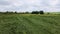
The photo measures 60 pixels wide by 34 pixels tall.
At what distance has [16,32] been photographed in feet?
99.5

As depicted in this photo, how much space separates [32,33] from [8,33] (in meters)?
4.09

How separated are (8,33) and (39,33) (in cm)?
536

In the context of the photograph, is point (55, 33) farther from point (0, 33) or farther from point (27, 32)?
point (0, 33)

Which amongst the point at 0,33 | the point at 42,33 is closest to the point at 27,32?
the point at 42,33

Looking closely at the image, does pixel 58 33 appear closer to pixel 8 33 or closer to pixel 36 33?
pixel 36 33

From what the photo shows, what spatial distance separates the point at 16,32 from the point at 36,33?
3.55 metres

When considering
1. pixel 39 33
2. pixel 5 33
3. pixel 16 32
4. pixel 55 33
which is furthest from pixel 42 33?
pixel 5 33

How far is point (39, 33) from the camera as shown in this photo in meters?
30.1

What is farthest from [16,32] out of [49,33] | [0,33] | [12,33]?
[49,33]

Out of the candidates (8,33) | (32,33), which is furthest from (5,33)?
(32,33)

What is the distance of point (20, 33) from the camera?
29609 millimetres

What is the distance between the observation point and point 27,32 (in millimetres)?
30656

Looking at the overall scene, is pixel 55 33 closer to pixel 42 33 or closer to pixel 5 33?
pixel 42 33

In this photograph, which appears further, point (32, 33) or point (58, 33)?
point (58, 33)
